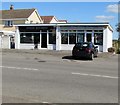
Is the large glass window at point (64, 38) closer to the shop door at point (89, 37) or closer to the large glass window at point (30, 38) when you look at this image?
the shop door at point (89, 37)

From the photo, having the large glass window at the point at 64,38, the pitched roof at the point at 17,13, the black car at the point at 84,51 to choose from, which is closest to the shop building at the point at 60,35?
the large glass window at the point at 64,38

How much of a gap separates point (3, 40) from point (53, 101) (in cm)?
4272

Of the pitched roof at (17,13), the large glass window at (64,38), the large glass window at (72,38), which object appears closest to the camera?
the large glass window at (72,38)

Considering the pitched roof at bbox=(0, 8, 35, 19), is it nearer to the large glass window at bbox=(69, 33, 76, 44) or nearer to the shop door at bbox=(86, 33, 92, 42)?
the large glass window at bbox=(69, 33, 76, 44)

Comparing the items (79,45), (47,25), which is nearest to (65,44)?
(47,25)

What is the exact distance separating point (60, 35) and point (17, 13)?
20.8 meters

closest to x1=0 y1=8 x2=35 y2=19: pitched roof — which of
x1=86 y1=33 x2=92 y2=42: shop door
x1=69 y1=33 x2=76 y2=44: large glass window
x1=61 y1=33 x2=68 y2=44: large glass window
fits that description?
x1=61 y1=33 x2=68 y2=44: large glass window

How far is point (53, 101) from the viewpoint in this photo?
954 cm

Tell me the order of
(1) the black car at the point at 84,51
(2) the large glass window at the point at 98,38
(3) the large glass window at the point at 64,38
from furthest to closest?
(3) the large glass window at the point at 64,38, (2) the large glass window at the point at 98,38, (1) the black car at the point at 84,51

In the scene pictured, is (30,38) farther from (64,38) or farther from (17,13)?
(17,13)

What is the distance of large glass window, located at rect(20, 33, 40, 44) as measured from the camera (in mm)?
47241

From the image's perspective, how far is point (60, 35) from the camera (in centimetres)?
4588

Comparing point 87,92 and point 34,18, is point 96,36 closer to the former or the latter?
point 34,18

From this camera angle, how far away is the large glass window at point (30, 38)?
4724 centimetres
